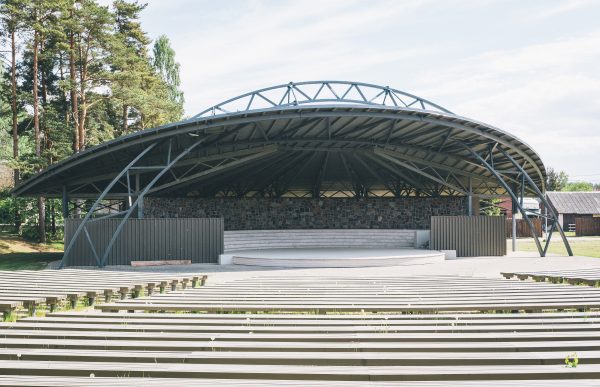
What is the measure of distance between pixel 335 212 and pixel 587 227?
31.0m

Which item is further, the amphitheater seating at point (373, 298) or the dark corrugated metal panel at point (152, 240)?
the dark corrugated metal panel at point (152, 240)

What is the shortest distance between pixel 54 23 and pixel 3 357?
35351 mm

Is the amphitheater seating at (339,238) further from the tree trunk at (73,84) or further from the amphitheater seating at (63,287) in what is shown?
the amphitheater seating at (63,287)

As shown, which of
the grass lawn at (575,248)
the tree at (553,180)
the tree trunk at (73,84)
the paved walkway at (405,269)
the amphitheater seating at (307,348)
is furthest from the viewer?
the tree at (553,180)

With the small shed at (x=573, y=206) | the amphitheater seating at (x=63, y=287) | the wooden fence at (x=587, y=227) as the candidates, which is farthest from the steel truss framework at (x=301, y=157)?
the small shed at (x=573, y=206)

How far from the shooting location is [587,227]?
5047 cm

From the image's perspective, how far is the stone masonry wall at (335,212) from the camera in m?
33.3

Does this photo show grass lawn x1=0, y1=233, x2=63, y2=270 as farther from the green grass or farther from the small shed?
the small shed

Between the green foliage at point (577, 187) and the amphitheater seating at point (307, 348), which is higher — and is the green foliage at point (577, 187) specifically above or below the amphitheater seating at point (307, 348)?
above

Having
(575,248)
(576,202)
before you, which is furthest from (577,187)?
(575,248)

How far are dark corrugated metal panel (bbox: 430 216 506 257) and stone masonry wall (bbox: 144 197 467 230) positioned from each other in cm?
691

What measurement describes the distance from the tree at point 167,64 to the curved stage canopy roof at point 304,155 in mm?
26379

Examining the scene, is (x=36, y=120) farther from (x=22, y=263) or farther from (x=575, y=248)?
(x=575, y=248)

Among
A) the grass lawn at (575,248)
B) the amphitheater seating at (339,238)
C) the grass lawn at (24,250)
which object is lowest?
the grass lawn at (575,248)
